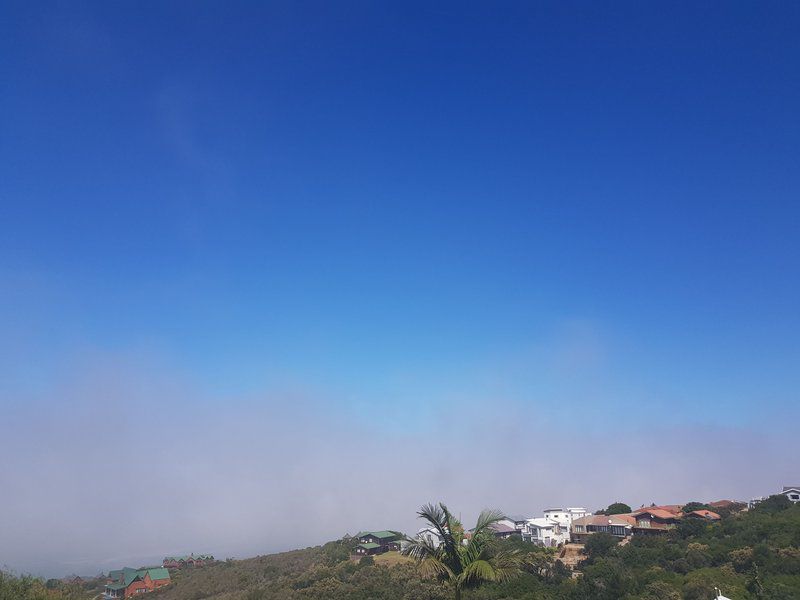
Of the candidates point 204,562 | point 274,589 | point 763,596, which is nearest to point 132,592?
point 204,562

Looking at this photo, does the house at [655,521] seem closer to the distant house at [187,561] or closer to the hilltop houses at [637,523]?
the hilltop houses at [637,523]

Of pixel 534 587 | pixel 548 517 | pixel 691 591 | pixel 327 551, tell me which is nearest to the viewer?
pixel 691 591

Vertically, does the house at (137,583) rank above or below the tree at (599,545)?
below

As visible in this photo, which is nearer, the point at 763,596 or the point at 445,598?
the point at 445,598

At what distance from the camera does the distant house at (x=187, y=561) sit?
112 meters

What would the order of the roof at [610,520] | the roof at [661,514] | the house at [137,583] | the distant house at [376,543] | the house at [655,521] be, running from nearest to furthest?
the house at [655,521]
the roof at [661,514]
the roof at [610,520]
the house at [137,583]
the distant house at [376,543]

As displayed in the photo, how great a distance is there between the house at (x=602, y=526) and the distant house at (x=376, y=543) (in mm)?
27936

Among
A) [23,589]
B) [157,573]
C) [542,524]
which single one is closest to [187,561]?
[157,573]

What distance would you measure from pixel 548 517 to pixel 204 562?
69591mm

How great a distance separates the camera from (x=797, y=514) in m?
65.0

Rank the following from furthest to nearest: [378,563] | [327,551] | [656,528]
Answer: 1. [327,551]
2. [656,528]
3. [378,563]

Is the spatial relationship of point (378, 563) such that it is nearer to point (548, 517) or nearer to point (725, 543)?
point (725, 543)

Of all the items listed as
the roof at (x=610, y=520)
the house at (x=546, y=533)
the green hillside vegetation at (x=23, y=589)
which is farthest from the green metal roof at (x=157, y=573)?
the green hillside vegetation at (x=23, y=589)

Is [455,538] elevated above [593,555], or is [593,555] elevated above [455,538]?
[455,538]
